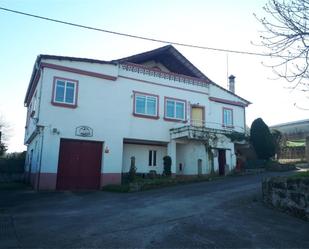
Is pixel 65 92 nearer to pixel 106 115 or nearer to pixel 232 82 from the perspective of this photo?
pixel 106 115

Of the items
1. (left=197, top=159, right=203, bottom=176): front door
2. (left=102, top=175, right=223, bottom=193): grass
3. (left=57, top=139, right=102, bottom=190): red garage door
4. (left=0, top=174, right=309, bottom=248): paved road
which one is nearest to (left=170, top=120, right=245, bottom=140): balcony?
(left=197, top=159, right=203, bottom=176): front door

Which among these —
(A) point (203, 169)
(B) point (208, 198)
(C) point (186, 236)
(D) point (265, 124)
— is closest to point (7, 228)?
(C) point (186, 236)

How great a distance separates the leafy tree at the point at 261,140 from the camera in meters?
23.0

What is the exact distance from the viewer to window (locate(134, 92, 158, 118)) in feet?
63.9

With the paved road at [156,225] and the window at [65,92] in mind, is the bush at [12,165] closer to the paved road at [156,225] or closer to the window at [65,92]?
the window at [65,92]

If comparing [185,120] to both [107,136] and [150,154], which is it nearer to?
[150,154]

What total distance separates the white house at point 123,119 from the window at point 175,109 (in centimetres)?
4

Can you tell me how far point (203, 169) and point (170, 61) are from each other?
28.4ft

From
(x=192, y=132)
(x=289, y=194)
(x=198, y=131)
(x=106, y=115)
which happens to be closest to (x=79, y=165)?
(x=106, y=115)

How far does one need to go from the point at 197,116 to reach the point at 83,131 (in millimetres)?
9293

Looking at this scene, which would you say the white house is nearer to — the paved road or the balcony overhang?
the balcony overhang

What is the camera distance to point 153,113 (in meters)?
20.1

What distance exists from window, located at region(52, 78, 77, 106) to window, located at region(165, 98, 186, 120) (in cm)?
667

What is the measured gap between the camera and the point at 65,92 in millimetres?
16875
